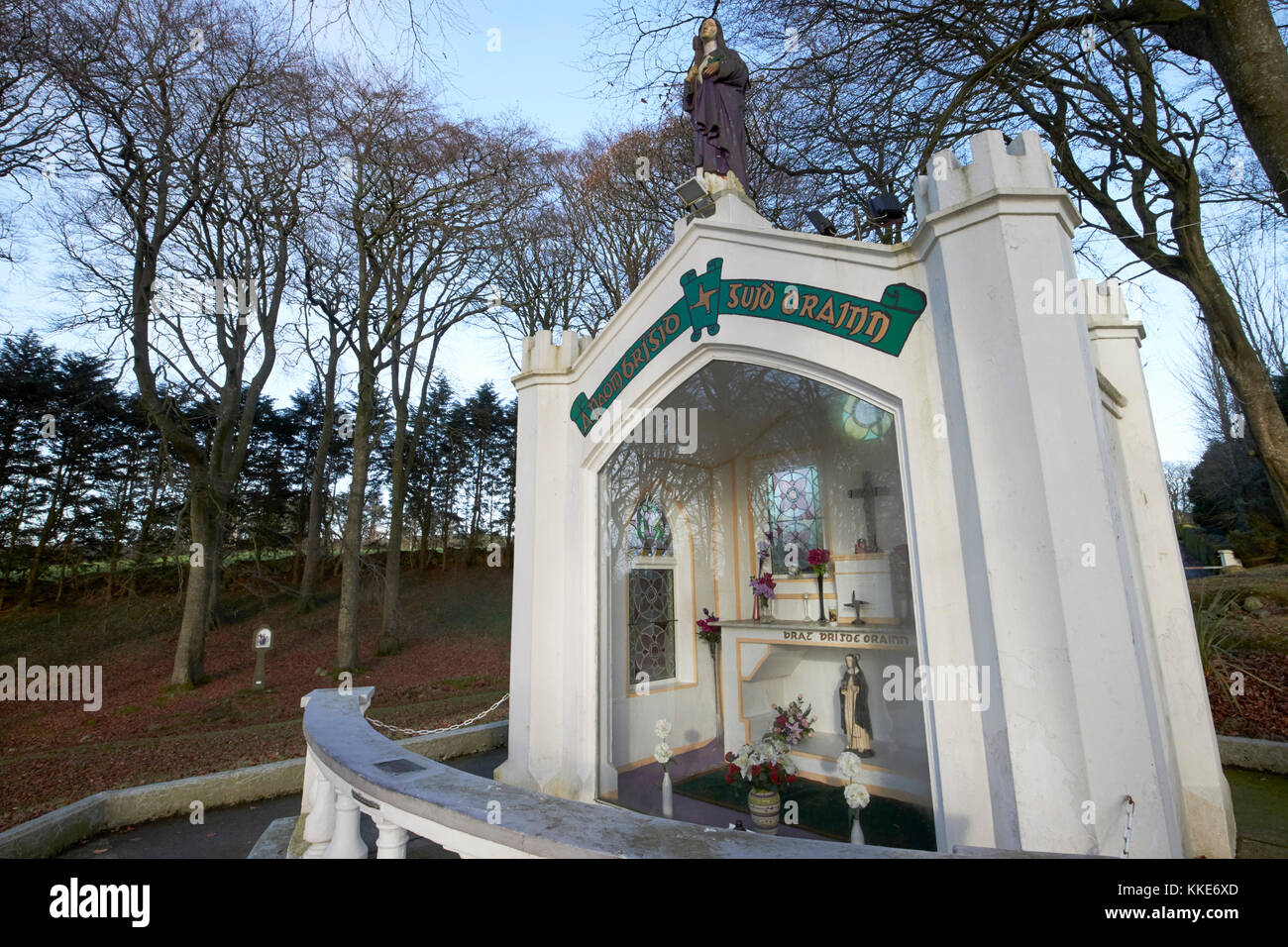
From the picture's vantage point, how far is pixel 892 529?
6945mm

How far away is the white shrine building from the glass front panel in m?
0.04

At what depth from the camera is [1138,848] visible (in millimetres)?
3230

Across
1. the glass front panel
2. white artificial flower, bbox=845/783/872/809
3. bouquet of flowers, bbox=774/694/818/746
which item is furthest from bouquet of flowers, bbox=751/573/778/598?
white artificial flower, bbox=845/783/872/809

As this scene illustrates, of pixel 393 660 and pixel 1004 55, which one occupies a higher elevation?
pixel 1004 55

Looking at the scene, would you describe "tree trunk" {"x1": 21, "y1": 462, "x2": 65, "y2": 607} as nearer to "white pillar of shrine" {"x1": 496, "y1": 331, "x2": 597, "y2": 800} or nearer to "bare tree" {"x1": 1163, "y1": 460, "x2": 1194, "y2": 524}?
"white pillar of shrine" {"x1": 496, "y1": 331, "x2": 597, "y2": 800}

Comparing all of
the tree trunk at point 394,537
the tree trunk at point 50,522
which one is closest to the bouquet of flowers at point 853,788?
the tree trunk at point 394,537

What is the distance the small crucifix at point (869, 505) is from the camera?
23.7ft

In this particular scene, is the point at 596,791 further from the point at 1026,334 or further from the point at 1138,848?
the point at 1026,334

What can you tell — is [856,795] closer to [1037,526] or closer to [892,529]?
[1037,526]

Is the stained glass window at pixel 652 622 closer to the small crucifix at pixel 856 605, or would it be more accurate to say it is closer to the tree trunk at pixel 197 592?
the small crucifix at pixel 856 605

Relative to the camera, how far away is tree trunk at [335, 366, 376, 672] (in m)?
15.0

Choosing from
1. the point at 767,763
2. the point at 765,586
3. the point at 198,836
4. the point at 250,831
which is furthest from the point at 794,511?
the point at 198,836

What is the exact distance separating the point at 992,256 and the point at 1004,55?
5056 mm
